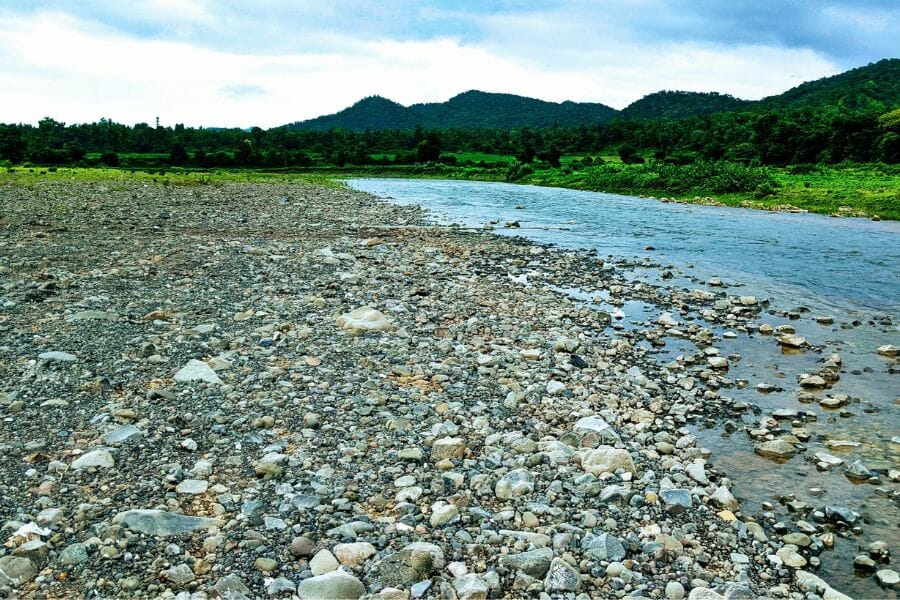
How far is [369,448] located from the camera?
21.8 ft

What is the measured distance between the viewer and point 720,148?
3378 inches

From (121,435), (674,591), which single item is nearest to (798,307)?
(674,591)

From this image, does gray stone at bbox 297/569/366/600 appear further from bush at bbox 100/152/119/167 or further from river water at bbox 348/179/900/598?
bush at bbox 100/152/119/167

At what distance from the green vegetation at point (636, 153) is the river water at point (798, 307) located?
44.0 feet

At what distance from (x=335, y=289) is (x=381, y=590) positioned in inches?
386

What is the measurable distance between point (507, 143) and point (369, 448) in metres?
164

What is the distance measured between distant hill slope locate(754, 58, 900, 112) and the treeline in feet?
73.8

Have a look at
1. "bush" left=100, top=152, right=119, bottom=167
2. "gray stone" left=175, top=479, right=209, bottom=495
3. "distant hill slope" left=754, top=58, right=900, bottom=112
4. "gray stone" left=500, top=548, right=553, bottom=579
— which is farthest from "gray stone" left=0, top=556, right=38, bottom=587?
"distant hill slope" left=754, top=58, right=900, bottom=112

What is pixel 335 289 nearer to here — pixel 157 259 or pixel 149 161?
pixel 157 259

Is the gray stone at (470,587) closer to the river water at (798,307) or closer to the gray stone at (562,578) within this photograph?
the gray stone at (562,578)

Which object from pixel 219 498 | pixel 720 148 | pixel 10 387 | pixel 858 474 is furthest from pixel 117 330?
pixel 720 148

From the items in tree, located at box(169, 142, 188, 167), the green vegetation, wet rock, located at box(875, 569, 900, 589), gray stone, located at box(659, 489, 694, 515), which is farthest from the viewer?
tree, located at box(169, 142, 188, 167)

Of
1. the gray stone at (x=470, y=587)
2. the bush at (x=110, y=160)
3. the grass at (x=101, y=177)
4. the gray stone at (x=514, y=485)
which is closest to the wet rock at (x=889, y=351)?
the gray stone at (x=514, y=485)

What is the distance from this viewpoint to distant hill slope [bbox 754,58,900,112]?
130 metres
